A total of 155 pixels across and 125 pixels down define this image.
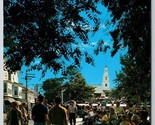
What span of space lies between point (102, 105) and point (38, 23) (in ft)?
2.65

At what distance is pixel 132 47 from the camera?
302cm

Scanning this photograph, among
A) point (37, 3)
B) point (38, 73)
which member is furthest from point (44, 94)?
point (37, 3)

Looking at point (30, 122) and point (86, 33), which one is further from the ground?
point (86, 33)

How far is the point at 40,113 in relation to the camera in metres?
3.20

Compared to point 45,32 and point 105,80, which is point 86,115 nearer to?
point 105,80

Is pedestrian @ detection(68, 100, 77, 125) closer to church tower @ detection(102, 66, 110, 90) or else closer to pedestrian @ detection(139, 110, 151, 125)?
church tower @ detection(102, 66, 110, 90)

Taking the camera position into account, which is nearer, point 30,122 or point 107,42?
point 107,42

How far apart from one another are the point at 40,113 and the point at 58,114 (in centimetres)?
17

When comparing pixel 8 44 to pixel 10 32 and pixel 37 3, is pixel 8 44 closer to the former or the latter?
pixel 10 32

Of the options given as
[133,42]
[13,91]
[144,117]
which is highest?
Result: [133,42]

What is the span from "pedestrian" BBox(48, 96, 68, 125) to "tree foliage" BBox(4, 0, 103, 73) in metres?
0.36

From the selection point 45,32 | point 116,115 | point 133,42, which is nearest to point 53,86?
point 45,32

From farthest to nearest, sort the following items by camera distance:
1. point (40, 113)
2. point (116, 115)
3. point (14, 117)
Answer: point (40, 113) < point (116, 115) < point (14, 117)

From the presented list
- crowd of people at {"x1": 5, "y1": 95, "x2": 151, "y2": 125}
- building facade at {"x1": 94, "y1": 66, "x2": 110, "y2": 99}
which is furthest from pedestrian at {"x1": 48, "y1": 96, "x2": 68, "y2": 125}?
building facade at {"x1": 94, "y1": 66, "x2": 110, "y2": 99}
